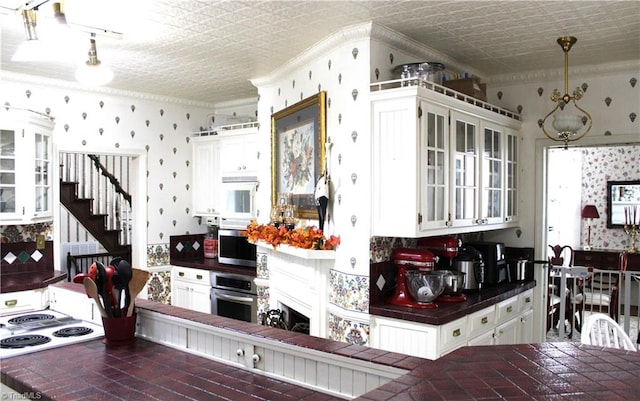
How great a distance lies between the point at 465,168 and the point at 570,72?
150cm

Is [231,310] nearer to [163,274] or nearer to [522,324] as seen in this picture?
[163,274]

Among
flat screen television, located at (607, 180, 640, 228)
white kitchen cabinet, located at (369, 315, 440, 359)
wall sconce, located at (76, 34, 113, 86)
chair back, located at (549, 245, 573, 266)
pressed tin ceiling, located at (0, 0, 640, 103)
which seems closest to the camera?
wall sconce, located at (76, 34, 113, 86)

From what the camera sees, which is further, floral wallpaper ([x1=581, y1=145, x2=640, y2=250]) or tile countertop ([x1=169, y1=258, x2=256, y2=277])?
floral wallpaper ([x1=581, y1=145, x2=640, y2=250])

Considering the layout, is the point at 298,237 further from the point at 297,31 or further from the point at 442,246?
the point at 297,31

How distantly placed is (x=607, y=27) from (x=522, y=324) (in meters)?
2.49

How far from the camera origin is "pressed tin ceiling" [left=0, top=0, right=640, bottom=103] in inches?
122

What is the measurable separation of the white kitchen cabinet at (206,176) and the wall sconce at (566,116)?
3.44m

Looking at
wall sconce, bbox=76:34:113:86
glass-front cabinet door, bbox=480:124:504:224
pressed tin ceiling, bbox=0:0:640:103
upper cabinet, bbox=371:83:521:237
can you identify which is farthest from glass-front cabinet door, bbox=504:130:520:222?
wall sconce, bbox=76:34:113:86

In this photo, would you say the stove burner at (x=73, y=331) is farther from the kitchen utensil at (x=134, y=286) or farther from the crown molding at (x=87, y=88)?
the crown molding at (x=87, y=88)

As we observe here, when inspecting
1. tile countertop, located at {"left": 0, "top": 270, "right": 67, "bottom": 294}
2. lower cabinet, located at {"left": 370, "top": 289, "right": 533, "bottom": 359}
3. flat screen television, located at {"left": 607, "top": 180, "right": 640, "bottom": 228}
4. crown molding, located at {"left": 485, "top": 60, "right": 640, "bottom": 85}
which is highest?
crown molding, located at {"left": 485, "top": 60, "right": 640, "bottom": 85}

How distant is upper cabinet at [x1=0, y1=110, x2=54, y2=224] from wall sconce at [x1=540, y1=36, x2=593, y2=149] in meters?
4.28

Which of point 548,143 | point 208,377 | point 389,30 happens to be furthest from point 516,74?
point 208,377

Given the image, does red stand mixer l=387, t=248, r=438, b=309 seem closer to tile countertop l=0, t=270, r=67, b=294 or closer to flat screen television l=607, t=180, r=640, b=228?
tile countertop l=0, t=270, r=67, b=294

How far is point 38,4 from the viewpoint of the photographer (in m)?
2.82
